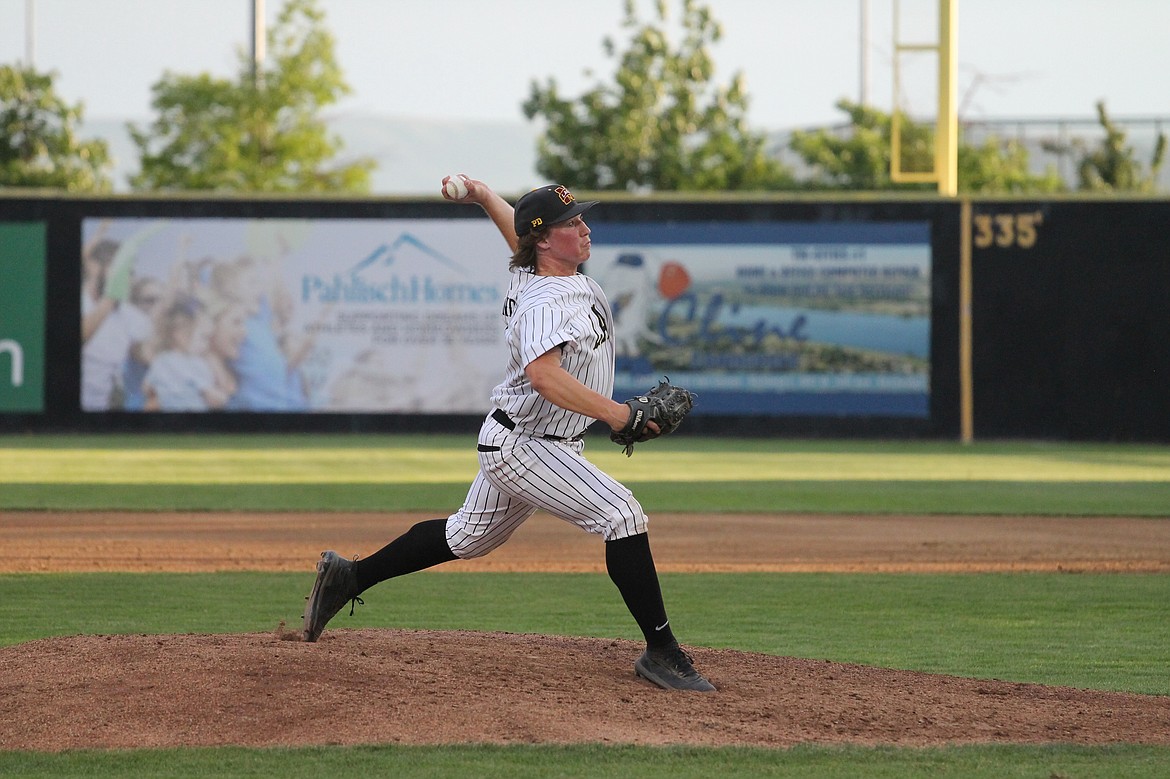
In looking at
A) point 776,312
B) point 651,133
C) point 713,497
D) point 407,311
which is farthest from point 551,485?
point 651,133

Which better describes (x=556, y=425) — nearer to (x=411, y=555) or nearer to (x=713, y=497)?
(x=411, y=555)

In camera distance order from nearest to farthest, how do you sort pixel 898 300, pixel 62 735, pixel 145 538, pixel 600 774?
pixel 600 774, pixel 62 735, pixel 145 538, pixel 898 300

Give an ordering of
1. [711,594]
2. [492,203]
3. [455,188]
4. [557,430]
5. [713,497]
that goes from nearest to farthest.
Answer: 1. [557,430]
2. [455,188]
3. [492,203]
4. [711,594]
5. [713,497]

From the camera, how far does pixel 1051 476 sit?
51.6 feet

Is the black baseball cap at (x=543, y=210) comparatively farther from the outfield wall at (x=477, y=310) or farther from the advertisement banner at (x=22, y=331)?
the advertisement banner at (x=22, y=331)

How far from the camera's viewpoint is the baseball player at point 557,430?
489 centimetres

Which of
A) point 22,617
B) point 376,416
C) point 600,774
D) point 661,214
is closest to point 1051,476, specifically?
point 661,214

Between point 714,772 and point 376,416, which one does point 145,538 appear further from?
point 376,416

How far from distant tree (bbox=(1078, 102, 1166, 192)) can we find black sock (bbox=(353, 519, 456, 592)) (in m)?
34.2

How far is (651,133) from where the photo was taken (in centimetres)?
3609

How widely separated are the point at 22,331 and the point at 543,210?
17073 mm

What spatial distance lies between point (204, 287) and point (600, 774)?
17.6m

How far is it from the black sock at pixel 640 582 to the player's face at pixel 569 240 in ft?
3.27

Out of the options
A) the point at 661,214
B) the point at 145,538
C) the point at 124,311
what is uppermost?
the point at 661,214
